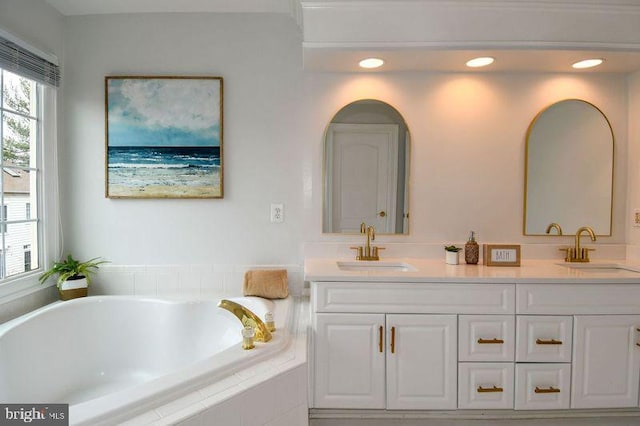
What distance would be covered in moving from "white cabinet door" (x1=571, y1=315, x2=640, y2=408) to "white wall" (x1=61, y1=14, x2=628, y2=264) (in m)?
0.65

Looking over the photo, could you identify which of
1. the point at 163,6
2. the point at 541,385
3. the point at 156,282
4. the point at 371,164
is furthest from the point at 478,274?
the point at 163,6

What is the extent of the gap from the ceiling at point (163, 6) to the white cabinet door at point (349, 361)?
6.39 ft

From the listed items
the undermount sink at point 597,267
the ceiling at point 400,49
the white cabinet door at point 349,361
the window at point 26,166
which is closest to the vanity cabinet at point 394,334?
the white cabinet door at point 349,361

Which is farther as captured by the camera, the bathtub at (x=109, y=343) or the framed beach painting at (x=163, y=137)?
the framed beach painting at (x=163, y=137)

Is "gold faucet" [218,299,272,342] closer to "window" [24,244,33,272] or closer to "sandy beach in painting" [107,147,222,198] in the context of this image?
"sandy beach in painting" [107,147,222,198]

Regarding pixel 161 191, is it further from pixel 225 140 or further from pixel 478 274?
pixel 478 274

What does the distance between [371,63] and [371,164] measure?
0.61 m

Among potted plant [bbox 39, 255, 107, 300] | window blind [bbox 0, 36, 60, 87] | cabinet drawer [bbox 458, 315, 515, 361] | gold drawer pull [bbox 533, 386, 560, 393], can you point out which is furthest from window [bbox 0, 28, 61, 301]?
gold drawer pull [bbox 533, 386, 560, 393]

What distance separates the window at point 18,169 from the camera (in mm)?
1962

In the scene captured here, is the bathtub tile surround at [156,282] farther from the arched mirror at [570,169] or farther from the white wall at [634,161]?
the white wall at [634,161]

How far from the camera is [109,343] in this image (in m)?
2.06

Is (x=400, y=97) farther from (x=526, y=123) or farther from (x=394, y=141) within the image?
(x=526, y=123)

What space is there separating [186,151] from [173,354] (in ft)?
4.15

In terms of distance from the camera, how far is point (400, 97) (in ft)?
7.54
